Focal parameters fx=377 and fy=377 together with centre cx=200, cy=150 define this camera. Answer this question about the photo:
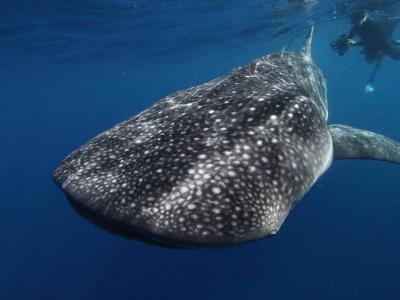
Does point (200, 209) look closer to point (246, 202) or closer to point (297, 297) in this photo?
point (246, 202)

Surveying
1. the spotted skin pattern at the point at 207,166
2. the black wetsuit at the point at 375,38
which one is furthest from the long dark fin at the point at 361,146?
the black wetsuit at the point at 375,38

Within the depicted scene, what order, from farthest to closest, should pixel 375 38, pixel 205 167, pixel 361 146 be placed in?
pixel 375 38 → pixel 361 146 → pixel 205 167

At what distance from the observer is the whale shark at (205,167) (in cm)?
297

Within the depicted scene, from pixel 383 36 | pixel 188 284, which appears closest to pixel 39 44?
pixel 188 284

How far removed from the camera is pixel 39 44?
28.9 metres

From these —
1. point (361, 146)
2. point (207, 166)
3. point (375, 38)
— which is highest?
point (207, 166)

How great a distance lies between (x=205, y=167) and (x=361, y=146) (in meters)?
3.68

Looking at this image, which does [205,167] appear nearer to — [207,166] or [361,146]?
[207,166]

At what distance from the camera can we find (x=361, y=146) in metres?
5.99

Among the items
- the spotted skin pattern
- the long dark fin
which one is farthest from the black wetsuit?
the spotted skin pattern

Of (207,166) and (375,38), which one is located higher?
(207,166)

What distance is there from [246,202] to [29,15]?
2177 cm

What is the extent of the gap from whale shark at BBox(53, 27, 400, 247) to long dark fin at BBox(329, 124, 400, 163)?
1.17m

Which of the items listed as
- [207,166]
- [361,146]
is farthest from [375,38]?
[207,166]
